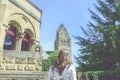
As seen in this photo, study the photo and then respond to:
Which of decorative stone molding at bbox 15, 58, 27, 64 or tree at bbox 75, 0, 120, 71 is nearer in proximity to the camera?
decorative stone molding at bbox 15, 58, 27, 64

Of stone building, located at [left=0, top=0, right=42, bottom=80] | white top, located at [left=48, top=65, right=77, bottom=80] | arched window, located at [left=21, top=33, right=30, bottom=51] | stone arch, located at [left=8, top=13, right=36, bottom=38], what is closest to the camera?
white top, located at [left=48, top=65, right=77, bottom=80]

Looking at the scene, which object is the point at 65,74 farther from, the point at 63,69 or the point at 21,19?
the point at 21,19

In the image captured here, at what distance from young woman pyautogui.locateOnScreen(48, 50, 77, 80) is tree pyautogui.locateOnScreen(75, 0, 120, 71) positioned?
10393 millimetres

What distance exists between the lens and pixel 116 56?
14.1 meters

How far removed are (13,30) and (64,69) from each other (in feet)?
36.4

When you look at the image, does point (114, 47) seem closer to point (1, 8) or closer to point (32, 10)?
point (32, 10)

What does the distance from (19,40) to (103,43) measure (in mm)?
5351

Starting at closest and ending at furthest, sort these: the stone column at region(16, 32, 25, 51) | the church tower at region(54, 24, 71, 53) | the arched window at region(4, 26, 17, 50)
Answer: the arched window at region(4, 26, 17, 50), the stone column at region(16, 32, 25, 51), the church tower at region(54, 24, 71, 53)

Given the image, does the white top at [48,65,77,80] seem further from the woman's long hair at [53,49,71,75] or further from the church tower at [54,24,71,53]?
the church tower at [54,24,71,53]

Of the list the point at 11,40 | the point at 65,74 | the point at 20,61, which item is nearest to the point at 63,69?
the point at 65,74

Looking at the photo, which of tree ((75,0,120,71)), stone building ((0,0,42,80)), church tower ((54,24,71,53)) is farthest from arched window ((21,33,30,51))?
church tower ((54,24,71,53))

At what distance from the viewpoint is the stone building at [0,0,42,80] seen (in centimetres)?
814

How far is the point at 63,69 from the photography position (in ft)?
11.7

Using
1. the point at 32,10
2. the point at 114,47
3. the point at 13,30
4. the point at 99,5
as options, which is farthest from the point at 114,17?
the point at 13,30
